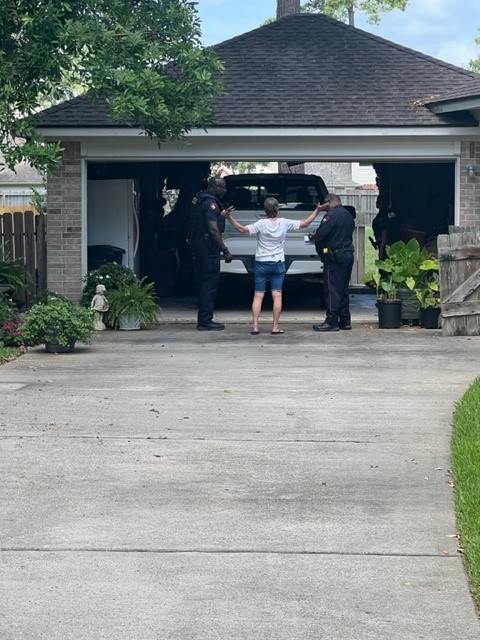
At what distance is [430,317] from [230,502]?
9855mm

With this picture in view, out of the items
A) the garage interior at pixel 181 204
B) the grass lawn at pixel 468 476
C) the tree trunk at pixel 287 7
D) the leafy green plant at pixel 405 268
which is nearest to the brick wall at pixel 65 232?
the garage interior at pixel 181 204

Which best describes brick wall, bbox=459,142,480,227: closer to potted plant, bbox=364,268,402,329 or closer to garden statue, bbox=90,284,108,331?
potted plant, bbox=364,268,402,329

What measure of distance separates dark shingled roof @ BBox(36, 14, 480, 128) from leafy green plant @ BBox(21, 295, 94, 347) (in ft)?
12.6

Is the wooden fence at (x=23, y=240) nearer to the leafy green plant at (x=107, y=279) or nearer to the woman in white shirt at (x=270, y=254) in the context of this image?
the leafy green plant at (x=107, y=279)

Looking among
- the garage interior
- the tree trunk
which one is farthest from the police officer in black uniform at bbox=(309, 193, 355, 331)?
the tree trunk

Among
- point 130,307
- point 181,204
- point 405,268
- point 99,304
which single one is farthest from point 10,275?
point 181,204

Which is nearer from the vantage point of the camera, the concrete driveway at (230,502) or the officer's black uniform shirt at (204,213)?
the concrete driveway at (230,502)

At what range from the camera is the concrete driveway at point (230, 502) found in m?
5.50

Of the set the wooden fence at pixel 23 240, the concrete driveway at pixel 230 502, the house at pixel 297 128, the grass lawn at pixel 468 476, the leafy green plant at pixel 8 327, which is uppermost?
the house at pixel 297 128

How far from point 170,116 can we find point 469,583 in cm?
1034

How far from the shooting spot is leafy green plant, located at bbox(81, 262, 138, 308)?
17.0 metres

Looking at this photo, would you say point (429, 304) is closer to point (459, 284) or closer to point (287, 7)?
point (459, 284)

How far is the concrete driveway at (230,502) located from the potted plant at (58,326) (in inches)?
32.7

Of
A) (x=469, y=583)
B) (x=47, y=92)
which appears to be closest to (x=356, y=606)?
(x=469, y=583)
